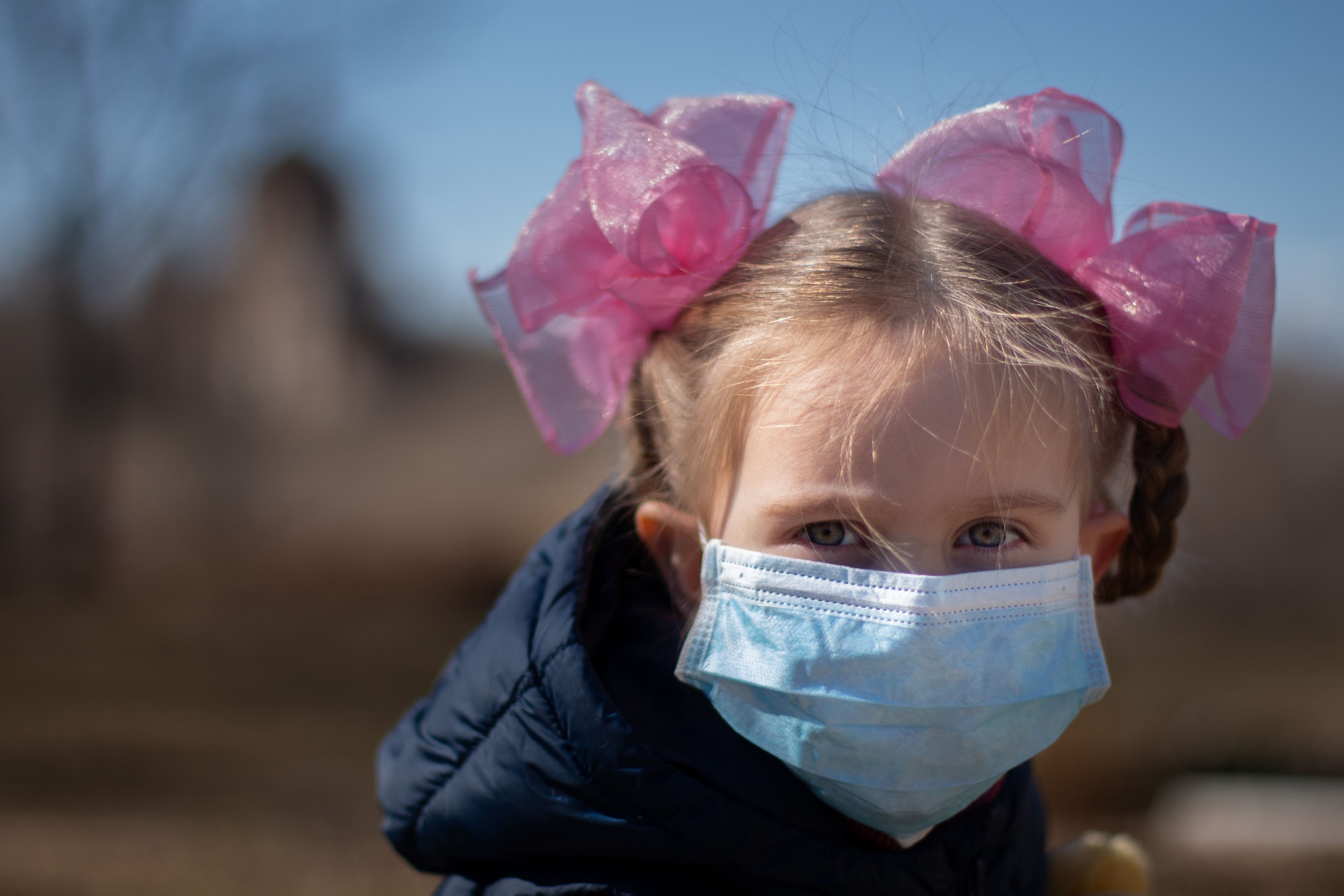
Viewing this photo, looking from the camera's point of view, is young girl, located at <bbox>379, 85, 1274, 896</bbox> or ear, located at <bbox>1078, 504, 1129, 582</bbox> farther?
ear, located at <bbox>1078, 504, 1129, 582</bbox>

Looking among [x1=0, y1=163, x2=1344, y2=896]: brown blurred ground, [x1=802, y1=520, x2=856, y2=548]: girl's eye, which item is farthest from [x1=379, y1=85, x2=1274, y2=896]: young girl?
[x1=0, y1=163, x2=1344, y2=896]: brown blurred ground

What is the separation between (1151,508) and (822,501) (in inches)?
27.0

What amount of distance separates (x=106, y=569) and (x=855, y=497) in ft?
34.1

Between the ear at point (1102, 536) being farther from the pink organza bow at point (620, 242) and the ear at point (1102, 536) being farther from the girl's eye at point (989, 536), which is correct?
the pink organza bow at point (620, 242)

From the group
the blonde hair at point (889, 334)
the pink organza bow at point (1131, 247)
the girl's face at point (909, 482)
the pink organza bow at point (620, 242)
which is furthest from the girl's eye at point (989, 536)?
the pink organza bow at point (620, 242)

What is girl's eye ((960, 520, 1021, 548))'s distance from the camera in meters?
1.45

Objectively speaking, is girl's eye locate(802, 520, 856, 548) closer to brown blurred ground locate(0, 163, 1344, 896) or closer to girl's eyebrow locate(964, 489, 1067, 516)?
girl's eyebrow locate(964, 489, 1067, 516)

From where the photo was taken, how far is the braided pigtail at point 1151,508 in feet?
5.67

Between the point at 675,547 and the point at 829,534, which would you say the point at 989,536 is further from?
the point at 675,547

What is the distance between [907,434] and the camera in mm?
1386

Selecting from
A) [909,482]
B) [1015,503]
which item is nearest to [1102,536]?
[1015,503]

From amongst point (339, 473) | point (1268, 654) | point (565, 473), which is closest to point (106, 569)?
point (339, 473)

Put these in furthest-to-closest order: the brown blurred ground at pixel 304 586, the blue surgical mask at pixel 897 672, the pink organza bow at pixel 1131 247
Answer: the brown blurred ground at pixel 304 586, the pink organza bow at pixel 1131 247, the blue surgical mask at pixel 897 672

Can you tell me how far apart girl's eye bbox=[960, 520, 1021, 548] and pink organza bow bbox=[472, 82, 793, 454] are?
55 centimetres
